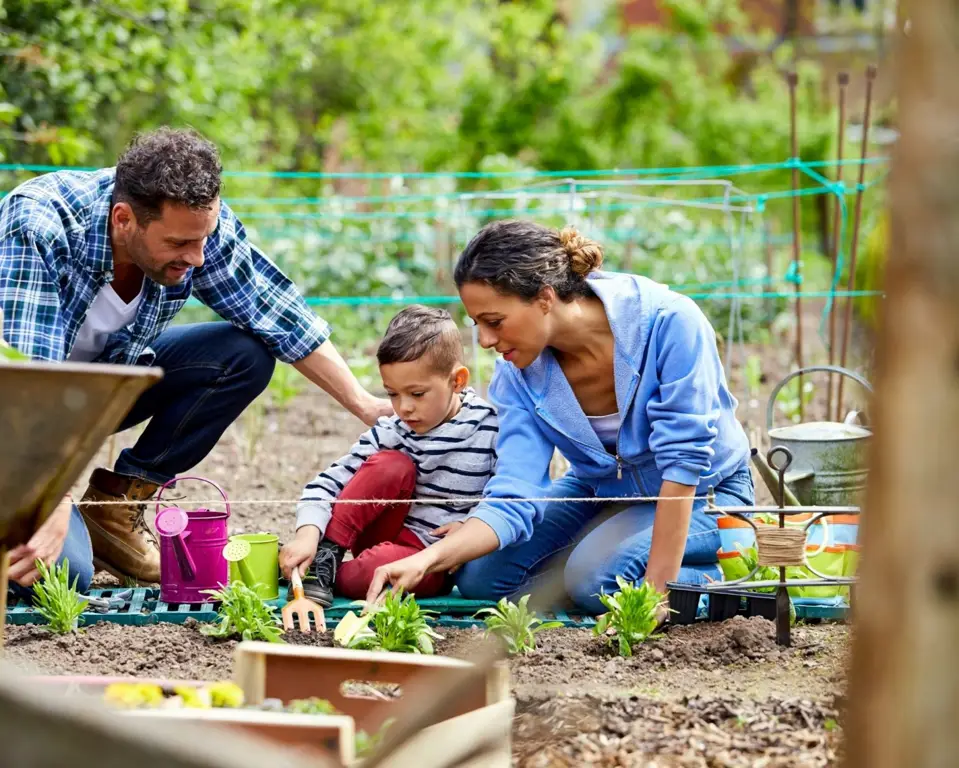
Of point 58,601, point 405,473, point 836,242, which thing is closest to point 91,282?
point 58,601

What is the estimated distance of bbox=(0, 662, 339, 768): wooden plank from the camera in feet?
3.91

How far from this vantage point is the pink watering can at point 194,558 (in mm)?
3461

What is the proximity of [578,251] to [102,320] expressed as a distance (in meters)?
1.48

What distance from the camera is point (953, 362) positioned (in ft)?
3.80

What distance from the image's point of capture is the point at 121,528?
12.4 feet

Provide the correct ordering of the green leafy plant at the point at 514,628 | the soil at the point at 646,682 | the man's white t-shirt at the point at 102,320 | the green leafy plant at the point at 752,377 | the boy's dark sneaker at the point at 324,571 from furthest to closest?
the green leafy plant at the point at 752,377 < the man's white t-shirt at the point at 102,320 < the boy's dark sneaker at the point at 324,571 < the green leafy plant at the point at 514,628 < the soil at the point at 646,682

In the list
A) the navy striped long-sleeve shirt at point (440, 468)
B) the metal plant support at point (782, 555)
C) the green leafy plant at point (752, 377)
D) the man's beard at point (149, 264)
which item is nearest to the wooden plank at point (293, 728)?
the metal plant support at point (782, 555)

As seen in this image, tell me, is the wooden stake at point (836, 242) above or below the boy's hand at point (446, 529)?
above

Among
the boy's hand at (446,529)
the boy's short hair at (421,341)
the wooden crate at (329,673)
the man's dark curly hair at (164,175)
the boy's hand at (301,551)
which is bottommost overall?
the wooden crate at (329,673)

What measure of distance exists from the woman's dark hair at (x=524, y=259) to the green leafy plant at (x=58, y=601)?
4.37 ft

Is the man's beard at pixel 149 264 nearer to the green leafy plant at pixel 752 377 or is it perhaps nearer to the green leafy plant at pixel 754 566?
the green leafy plant at pixel 754 566

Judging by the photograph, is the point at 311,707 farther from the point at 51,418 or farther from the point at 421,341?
the point at 421,341

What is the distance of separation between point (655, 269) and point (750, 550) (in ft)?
21.0

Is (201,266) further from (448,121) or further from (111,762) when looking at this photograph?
(448,121)
